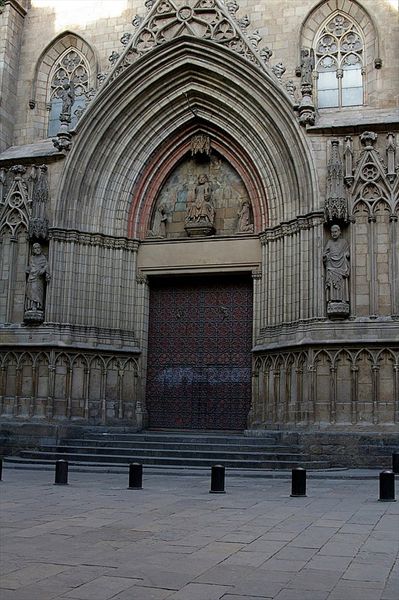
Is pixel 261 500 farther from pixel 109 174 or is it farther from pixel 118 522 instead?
pixel 109 174

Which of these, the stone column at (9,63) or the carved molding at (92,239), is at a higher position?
the stone column at (9,63)

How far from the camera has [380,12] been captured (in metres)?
19.5

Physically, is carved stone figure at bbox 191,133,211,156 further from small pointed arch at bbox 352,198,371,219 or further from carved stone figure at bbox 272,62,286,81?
small pointed arch at bbox 352,198,371,219

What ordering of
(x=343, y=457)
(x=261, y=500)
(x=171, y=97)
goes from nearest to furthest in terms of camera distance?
(x=261, y=500), (x=343, y=457), (x=171, y=97)

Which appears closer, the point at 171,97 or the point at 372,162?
the point at 372,162

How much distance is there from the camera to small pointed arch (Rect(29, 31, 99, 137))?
21766mm

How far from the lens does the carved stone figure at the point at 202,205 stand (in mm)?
20047

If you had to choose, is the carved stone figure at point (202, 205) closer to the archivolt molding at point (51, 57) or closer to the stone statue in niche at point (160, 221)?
the stone statue in niche at point (160, 221)

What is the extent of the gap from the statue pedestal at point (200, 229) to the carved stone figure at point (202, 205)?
0.35 ft

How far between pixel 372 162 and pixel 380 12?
516cm

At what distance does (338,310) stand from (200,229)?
17.3ft

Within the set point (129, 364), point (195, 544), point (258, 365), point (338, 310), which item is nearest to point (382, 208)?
point (338, 310)

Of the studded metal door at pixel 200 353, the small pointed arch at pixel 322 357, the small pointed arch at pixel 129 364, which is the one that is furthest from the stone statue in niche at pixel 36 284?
the small pointed arch at pixel 322 357

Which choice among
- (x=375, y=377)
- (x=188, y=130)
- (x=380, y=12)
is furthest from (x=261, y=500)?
(x=380, y=12)
